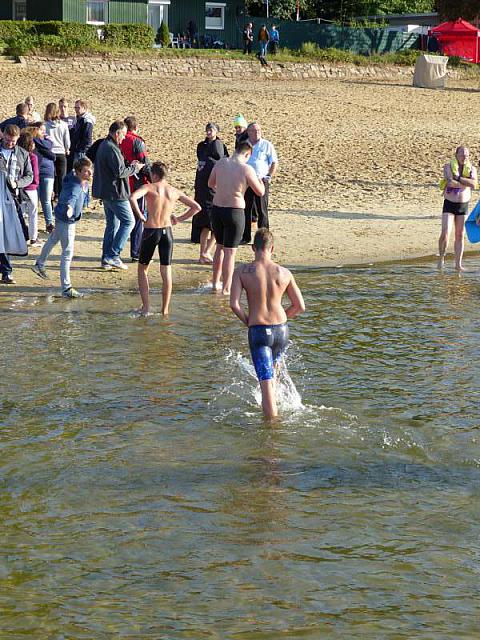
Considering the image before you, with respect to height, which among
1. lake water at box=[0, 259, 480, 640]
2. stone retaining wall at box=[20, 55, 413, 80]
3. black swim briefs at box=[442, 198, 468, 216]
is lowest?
lake water at box=[0, 259, 480, 640]

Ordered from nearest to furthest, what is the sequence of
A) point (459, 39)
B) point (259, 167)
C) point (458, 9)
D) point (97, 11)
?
point (259, 167) → point (97, 11) → point (459, 39) → point (458, 9)

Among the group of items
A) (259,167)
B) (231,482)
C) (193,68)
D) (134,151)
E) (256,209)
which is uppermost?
(193,68)

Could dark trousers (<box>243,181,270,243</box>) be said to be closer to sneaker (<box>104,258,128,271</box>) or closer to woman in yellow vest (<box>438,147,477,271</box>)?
sneaker (<box>104,258,128,271</box>)

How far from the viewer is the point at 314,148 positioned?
23016 mm

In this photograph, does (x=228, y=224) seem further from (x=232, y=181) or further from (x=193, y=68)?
(x=193, y=68)

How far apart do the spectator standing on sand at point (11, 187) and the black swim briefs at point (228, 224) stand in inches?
91.9

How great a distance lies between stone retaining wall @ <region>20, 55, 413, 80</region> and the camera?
1305 inches

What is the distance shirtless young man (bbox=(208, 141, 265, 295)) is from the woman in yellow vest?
9.92 feet

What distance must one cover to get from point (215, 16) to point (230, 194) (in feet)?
124

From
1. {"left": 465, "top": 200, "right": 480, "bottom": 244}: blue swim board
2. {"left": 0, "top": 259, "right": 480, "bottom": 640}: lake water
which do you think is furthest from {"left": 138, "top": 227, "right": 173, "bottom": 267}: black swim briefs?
{"left": 465, "top": 200, "right": 480, "bottom": 244}: blue swim board

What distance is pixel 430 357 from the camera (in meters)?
10.4

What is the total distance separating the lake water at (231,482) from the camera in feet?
18.5

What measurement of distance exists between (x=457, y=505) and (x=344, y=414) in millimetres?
1878

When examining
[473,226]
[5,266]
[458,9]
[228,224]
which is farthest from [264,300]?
[458,9]
